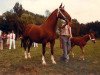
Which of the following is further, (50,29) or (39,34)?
(39,34)

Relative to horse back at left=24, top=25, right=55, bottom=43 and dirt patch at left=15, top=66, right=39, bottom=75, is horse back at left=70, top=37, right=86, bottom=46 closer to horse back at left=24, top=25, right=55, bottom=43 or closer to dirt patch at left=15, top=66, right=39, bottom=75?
horse back at left=24, top=25, right=55, bottom=43

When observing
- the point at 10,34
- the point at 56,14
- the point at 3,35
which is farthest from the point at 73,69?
the point at 3,35

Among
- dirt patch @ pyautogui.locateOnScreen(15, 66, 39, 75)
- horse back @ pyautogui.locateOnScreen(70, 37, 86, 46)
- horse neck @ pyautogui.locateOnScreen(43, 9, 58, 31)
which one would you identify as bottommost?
dirt patch @ pyautogui.locateOnScreen(15, 66, 39, 75)

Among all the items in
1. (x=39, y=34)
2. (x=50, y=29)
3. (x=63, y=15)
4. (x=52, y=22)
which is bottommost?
(x=39, y=34)

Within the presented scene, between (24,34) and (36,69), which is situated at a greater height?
(24,34)

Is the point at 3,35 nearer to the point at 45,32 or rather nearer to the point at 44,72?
the point at 45,32

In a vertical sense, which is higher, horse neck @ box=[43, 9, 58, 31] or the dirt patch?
horse neck @ box=[43, 9, 58, 31]

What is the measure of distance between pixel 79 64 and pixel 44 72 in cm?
350

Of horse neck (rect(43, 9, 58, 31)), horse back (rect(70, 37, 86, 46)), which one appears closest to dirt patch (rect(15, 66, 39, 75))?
horse neck (rect(43, 9, 58, 31))

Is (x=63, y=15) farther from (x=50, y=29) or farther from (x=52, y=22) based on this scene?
(x=50, y=29)

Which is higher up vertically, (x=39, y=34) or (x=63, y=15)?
(x=63, y=15)

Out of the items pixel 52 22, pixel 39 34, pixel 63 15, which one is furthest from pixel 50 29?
pixel 63 15

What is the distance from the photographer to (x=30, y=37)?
19.7 metres

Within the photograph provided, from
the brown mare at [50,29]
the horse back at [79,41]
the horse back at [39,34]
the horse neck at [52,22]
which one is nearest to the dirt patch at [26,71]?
the brown mare at [50,29]
